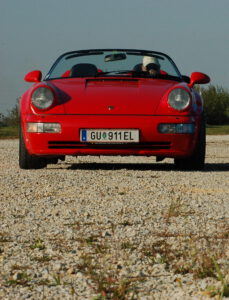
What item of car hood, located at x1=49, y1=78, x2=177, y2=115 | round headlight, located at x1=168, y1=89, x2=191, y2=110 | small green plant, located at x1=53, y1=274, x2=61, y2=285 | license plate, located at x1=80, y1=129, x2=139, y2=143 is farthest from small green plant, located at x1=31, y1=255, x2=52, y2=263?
round headlight, located at x1=168, y1=89, x2=191, y2=110

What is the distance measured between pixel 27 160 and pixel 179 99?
1968 millimetres

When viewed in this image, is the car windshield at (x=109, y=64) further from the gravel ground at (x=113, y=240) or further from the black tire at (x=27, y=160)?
the gravel ground at (x=113, y=240)

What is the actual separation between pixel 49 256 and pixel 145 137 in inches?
185

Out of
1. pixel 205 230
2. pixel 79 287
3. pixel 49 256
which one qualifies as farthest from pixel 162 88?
pixel 79 287

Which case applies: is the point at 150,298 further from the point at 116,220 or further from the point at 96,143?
the point at 96,143

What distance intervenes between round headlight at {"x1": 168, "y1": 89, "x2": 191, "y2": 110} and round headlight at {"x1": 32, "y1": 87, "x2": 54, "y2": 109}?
134 cm

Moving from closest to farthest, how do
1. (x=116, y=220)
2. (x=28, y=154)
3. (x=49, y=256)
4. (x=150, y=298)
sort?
(x=150, y=298), (x=49, y=256), (x=116, y=220), (x=28, y=154)

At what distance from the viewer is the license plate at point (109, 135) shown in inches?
325

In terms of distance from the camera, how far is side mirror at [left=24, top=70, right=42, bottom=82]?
30.5 feet

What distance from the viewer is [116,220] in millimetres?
4848

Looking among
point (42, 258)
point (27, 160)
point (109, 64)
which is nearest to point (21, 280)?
point (42, 258)

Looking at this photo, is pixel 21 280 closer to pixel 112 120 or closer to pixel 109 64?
pixel 112 120

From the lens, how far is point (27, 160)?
894 centimetres

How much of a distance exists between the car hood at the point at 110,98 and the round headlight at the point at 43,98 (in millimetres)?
111
